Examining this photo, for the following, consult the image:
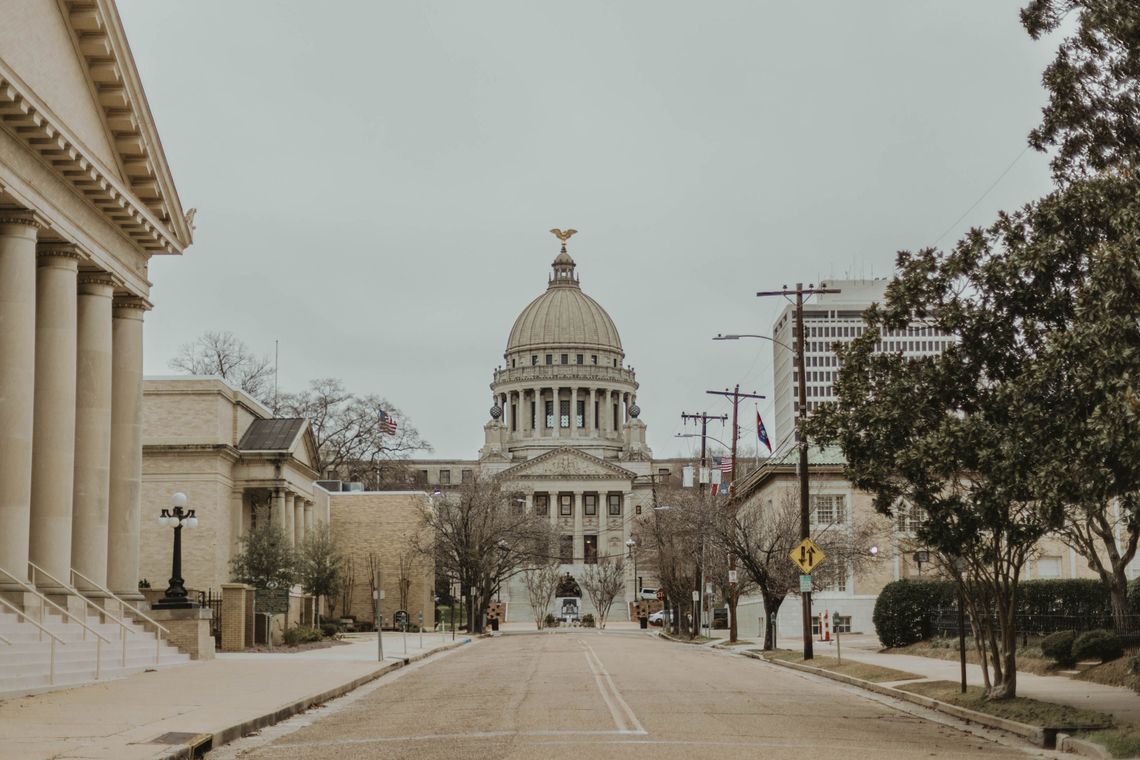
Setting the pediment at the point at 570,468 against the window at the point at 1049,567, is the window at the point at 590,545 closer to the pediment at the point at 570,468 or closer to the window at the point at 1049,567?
the pediment at the point at 570,468

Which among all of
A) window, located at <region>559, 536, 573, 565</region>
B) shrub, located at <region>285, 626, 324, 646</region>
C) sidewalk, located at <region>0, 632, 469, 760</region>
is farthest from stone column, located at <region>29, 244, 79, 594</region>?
window, located at <region>559, 536, 573, 565</region>

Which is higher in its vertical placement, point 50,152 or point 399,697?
point 50,152

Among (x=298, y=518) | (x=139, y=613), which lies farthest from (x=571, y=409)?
(x=139, y=613)

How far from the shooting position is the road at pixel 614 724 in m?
16.1

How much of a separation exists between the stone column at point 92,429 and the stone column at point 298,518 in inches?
1402

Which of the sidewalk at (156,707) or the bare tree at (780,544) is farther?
the bare tree at (780,544)

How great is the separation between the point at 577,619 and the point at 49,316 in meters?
103

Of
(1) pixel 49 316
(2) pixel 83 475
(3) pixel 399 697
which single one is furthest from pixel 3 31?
(3) pixel 399 697

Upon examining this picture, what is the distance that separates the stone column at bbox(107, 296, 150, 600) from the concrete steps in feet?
10.3

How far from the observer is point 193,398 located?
64.9 m

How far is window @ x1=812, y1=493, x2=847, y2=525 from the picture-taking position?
68.6 m

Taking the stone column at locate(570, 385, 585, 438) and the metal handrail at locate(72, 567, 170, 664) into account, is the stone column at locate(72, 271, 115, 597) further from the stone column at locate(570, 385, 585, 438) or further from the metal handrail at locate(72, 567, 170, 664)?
the stone column at locate(570, 385, 585, 438)

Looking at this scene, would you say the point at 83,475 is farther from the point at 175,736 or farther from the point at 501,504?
the point at 501,504

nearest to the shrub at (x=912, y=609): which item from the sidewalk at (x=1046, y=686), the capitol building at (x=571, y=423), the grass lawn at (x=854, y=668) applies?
the sidewalk at (x=1046, y=686)
